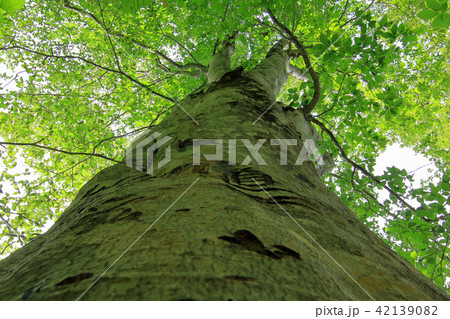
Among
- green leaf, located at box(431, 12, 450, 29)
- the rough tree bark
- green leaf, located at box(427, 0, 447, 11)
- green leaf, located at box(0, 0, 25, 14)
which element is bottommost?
the rough tree bark

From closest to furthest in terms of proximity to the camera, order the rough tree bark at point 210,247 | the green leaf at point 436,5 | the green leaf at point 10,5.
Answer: the rough tree bark at point 210,247 → the green leaf at point 10,5 → the green leaf at point 436,5

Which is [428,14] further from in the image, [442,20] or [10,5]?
[10,5]

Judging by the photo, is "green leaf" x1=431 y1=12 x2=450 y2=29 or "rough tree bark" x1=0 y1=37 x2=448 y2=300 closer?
"rough tree bark" x1=0 y1=37 x2=448 y2=300

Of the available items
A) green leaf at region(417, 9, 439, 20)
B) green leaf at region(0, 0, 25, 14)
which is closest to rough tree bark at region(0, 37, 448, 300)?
green leaf at region(0, 0, 25, 14)

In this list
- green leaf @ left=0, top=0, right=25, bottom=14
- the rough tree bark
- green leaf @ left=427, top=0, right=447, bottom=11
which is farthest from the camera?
green leaf @ left=427, top=0, right=447, bottom=11

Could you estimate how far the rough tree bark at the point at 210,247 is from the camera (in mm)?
421

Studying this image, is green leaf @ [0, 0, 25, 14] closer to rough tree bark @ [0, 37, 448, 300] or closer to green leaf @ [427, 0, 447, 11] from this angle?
rough tree bark @ [0, 37, 448, 300]

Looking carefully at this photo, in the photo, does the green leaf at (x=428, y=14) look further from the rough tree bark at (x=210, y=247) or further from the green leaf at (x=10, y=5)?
the green leaf at (x=10, y=5)

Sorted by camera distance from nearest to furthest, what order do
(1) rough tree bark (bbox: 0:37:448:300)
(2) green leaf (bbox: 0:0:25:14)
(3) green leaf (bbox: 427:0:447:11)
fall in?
(1) rough tree bark (bbox: 0:37:448:300) < (2) green leaf (bbox: 0:0:25:14) < (3) green leaf (bbox: 427:0:447:11)

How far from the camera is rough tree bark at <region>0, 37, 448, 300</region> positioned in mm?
421

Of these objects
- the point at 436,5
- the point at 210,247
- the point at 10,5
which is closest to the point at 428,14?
the point at 436,5

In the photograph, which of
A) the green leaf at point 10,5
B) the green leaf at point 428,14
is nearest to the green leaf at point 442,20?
the green leaf at point 428,14

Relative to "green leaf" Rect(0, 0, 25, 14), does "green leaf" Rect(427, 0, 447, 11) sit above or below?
above
